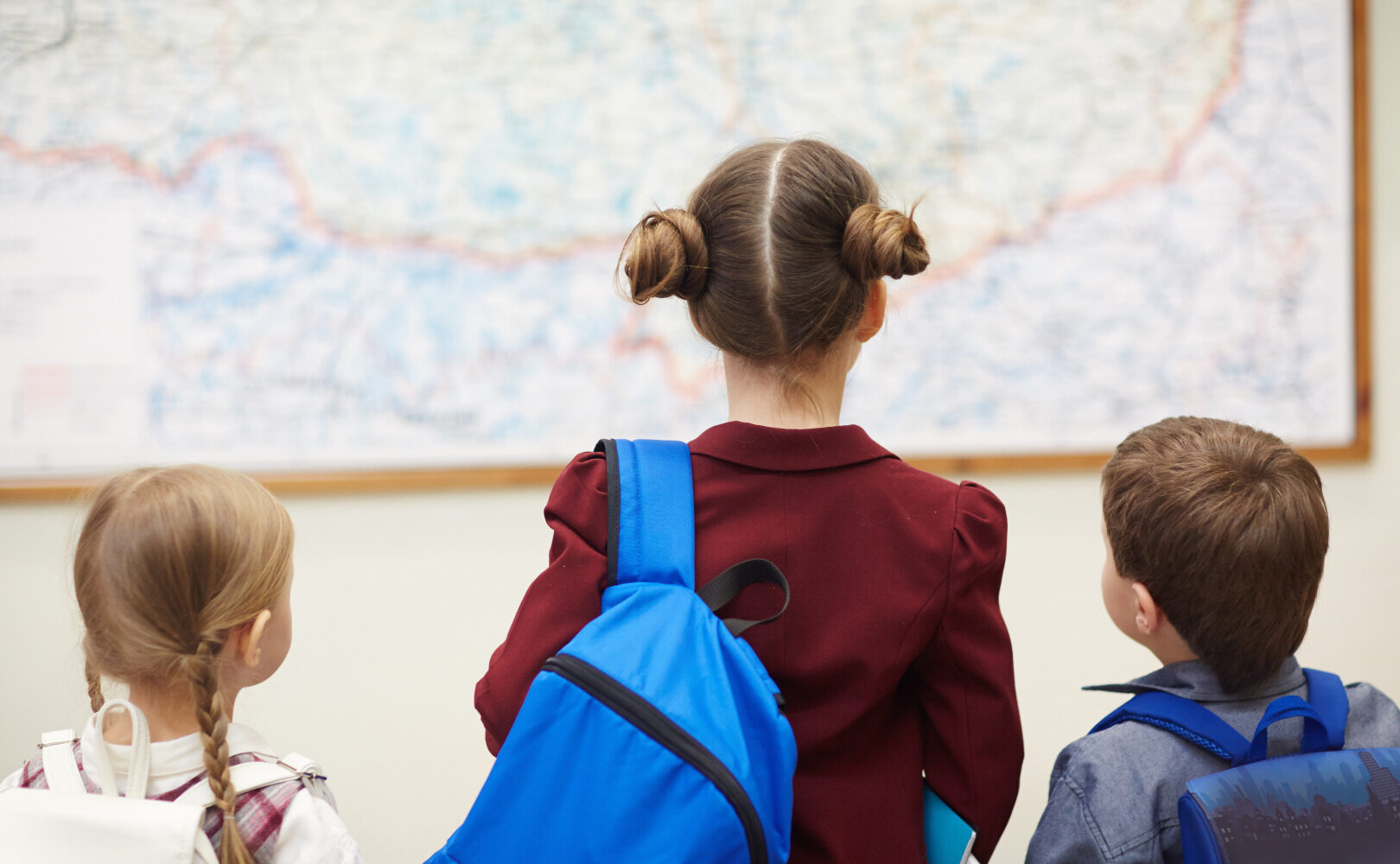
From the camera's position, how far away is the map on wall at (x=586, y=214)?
5.22ft

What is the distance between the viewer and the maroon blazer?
0.78 meters

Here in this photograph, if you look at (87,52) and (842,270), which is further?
(87,52)

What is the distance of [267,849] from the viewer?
76 centimetres

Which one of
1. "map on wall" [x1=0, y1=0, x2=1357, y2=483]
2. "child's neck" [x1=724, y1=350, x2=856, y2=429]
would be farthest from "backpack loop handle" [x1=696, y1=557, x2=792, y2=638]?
"map on wall" [x1=0, y1=0, x2=1357, y2=483]

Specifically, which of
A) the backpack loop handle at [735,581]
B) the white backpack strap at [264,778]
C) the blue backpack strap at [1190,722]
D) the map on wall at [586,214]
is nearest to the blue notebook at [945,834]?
the blue backpack strap at [1190,722]

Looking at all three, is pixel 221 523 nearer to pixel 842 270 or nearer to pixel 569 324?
pixel 842 270

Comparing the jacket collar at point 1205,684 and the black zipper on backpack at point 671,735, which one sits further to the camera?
the jacket collar at point 1205,684

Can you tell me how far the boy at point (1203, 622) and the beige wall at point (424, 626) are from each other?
855mm

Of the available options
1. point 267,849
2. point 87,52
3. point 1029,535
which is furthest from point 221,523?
point 1029,535

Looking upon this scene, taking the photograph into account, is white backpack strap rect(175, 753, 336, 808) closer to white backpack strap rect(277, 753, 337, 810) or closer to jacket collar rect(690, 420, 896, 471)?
white backpack strap rect(277, 753, 337, 810)

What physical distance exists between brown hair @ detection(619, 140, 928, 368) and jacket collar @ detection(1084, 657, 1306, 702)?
0.40 meters

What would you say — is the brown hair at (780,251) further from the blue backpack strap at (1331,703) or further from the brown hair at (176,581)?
the blue backpack strap at (1331,703)

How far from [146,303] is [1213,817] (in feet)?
5.25

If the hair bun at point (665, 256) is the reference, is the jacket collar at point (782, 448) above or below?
below
